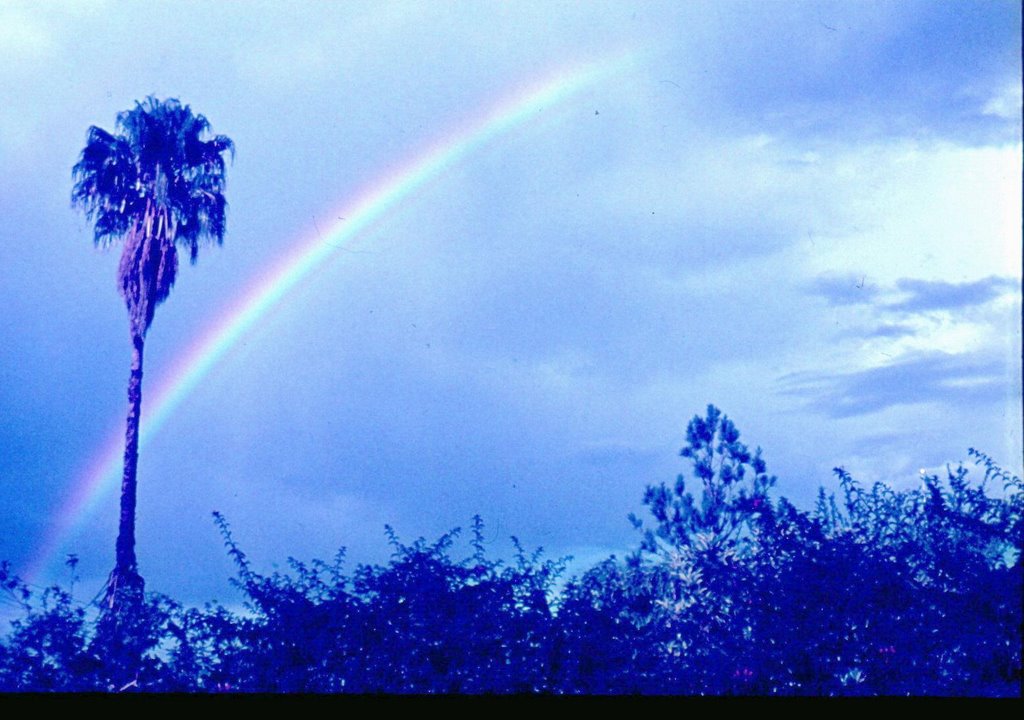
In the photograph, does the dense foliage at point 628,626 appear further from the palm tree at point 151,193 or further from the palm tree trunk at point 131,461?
the palm tree at point 151,193

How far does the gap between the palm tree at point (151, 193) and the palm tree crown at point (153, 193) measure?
0.04ft

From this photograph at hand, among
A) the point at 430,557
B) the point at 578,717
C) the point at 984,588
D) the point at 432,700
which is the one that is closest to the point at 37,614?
the point at 430,557

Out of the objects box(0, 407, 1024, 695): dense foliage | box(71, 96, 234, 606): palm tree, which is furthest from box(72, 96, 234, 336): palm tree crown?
box(0, 407, 1024, 695): dense foliage

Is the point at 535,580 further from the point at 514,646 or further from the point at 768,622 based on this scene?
the point at 768,622

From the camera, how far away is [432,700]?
5.25 m

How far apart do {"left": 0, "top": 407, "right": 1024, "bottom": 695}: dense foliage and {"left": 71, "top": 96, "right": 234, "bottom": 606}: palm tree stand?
7520mm

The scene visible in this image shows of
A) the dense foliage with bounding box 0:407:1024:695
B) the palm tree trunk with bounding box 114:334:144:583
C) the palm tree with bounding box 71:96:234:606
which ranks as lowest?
the dense foliage with bounding box 0:407:1024:695

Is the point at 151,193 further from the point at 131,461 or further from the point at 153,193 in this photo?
the point at 131,461

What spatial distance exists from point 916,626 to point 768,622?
1.00 meters

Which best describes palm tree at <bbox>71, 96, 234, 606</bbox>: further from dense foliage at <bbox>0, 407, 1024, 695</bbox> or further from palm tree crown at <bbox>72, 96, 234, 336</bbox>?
dense foliage at <bbox>0, 407, 1024, 695</bbox>

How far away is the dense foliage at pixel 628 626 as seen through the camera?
7.07m

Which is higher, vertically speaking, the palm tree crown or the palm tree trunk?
the palm tree crown

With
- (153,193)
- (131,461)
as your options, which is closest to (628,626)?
(131,461)

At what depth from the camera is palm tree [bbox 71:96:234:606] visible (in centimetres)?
1470
